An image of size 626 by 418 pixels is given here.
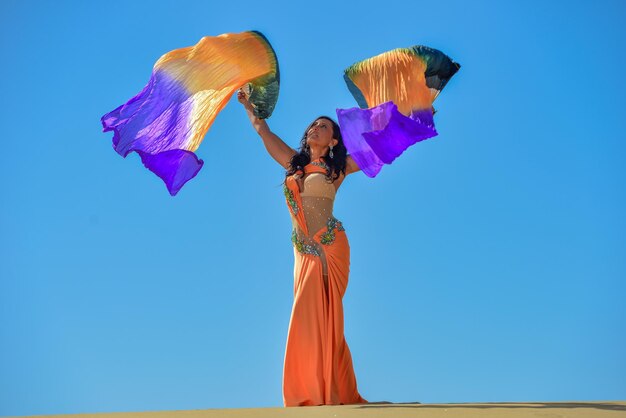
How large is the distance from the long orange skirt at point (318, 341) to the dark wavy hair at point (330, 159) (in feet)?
1.81

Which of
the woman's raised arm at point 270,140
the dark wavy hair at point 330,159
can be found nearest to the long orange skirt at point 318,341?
the dark wavy hair at point 330,159

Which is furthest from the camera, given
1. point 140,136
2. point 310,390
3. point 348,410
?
point 140,136

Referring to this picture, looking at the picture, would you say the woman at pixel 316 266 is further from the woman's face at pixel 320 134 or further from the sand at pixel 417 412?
the sand at pixel 417 412

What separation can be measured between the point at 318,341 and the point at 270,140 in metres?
1.83

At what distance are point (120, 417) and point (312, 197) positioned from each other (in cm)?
280

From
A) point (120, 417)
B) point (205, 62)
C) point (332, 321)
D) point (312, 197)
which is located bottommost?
point (120, 417)

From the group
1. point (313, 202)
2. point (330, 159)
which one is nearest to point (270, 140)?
point (330, 159)

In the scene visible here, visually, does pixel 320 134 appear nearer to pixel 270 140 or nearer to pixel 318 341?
pixel 270 140

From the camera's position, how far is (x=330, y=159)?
23.1ft

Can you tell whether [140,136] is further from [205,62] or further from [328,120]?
[328,120]

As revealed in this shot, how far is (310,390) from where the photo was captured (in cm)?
638

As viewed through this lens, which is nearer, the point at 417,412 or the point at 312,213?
the point at 417,412

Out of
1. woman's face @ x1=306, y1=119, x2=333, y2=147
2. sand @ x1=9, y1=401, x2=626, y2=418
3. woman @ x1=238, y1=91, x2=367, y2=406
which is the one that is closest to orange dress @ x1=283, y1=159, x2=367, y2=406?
woman @ x1=238, y1=91, x2=367, y2=406

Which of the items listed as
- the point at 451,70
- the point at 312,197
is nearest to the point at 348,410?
the point at 312,197
